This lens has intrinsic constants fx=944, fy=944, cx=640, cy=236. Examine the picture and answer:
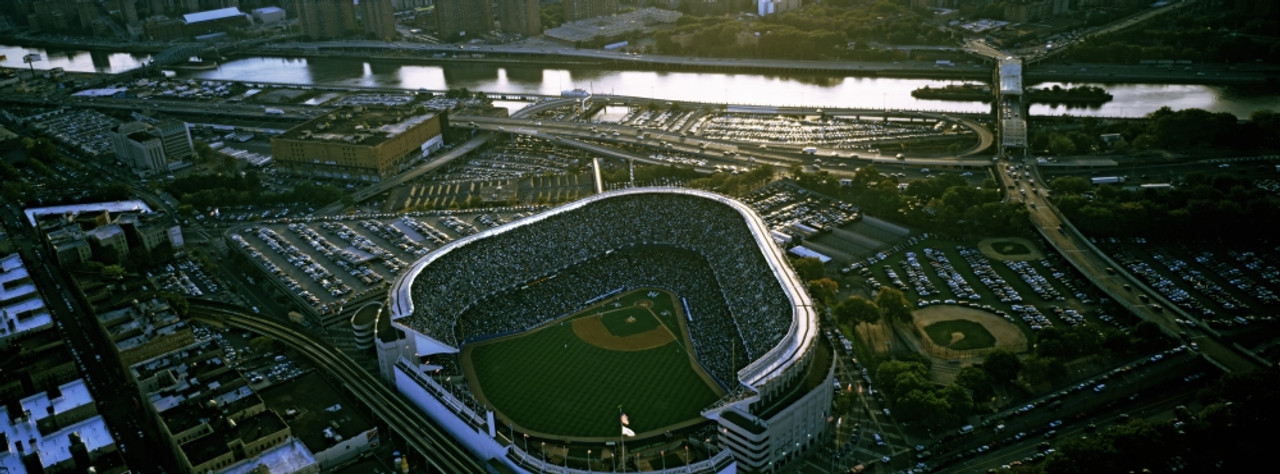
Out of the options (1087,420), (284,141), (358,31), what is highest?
(358,31)

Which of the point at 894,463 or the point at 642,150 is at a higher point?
the point at 642,150

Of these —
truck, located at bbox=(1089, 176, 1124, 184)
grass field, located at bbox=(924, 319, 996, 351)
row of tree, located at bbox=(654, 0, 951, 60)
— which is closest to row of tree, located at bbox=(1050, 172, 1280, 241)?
truck, located at bbox=(1089, 176, 1124, 184)

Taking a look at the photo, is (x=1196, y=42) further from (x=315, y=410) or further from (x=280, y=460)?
(x=280, y=460)

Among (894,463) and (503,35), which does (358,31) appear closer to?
(503,35)

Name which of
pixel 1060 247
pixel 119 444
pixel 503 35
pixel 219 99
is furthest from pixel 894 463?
pixel 503 35

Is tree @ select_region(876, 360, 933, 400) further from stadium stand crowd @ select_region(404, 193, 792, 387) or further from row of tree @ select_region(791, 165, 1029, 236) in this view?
row of tree @ select_region(791, 165, 1029, 236)

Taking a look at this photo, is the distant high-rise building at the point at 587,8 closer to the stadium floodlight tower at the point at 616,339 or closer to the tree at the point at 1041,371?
the stadium floodlight tower at the point at 616,339

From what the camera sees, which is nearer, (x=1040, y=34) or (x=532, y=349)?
(x=532, y=349)
